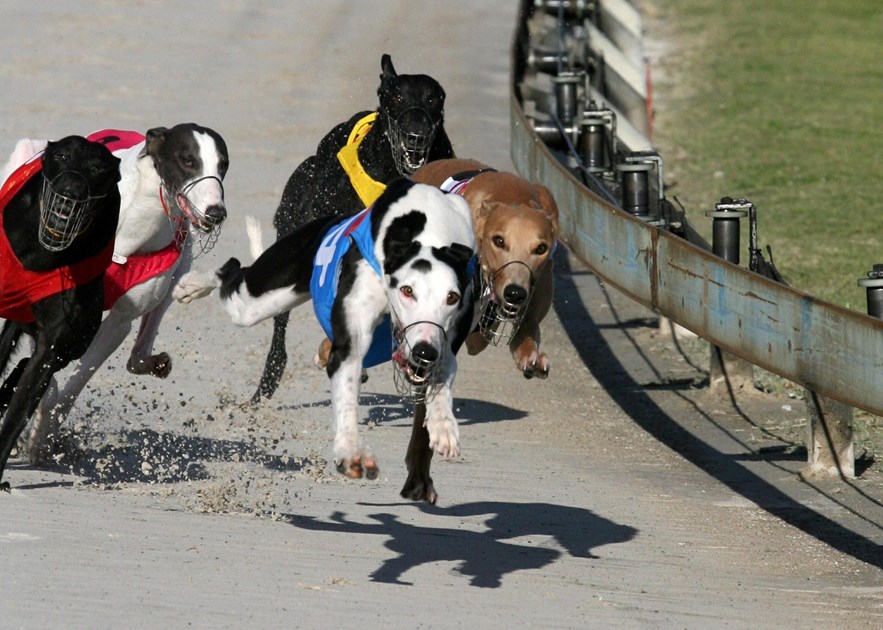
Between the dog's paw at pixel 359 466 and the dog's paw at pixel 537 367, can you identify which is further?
the dog's paw at pixel 537 367

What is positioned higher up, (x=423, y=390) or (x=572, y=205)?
(x=572, y=205)

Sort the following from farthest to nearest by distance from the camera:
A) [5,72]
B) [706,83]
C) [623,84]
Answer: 1. [706,83]
2. [5,72]
3. [623,84]

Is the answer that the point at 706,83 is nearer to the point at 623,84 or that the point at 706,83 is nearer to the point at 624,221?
the point at 623,84

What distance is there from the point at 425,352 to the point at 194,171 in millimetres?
1746

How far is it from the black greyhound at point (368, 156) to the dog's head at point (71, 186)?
1.36 meters

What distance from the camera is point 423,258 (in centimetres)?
504

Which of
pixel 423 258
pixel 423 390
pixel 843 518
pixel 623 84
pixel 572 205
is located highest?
pixel 623 84

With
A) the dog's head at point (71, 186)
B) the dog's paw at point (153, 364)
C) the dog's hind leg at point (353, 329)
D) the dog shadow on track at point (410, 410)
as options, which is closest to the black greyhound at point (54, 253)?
the dog's head at point (71, 186)

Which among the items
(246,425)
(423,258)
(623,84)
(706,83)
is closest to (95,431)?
(246,425)

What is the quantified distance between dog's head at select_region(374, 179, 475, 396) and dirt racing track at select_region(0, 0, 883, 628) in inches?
30.2

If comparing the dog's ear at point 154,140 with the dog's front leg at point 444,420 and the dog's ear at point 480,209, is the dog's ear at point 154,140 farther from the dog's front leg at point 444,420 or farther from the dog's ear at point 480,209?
the dog's front leg at point 444,420

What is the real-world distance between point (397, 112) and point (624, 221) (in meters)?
1.06

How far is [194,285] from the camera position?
21.0 feet

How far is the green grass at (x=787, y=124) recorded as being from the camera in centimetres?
1262
